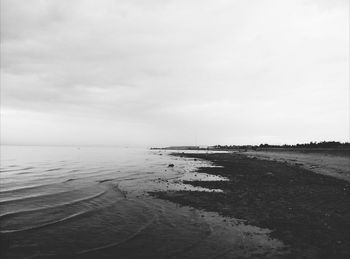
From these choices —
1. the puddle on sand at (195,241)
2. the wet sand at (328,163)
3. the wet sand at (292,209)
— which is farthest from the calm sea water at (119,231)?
the wet sand at (328,163)

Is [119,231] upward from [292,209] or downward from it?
downward

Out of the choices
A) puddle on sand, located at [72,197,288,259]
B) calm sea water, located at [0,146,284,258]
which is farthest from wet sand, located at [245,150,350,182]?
calm sea water, located at [0,146,284,258]

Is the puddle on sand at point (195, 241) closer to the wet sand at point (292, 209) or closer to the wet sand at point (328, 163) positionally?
the wet sand at point (292, 209)

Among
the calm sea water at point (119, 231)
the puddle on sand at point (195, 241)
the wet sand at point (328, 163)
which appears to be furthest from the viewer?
the wet sand at point (328, 163)

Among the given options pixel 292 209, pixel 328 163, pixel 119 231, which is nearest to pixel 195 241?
pixel 119 231

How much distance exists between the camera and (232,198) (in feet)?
65.6

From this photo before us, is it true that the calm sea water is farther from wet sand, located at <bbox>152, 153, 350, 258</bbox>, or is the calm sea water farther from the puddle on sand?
wet sand, located at <bbox>152, 153, 350, 258</bbox>

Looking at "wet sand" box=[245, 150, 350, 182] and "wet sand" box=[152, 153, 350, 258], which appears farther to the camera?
"wet sand" box=[245, 150, 350, 182]

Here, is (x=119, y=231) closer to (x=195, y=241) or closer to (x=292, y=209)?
(x=195, y=241)

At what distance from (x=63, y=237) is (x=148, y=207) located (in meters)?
6.84

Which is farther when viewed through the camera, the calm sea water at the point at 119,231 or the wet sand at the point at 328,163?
the wet sand at the point at 328,163

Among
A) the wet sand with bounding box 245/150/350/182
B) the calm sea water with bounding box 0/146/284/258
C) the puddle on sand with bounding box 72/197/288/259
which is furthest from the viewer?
the wet sand with bounding box 245/150/350/182

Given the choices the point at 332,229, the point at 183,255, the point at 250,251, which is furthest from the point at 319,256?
the point at 183,255

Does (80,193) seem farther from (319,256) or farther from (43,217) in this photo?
(319,256)
